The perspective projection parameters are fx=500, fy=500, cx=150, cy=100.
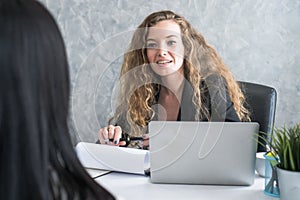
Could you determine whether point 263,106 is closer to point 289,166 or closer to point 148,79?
point 148,79

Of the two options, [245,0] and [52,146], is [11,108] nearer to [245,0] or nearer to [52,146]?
[52,146]

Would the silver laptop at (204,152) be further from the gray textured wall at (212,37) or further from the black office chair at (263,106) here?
the gray textured wall at (212,37)

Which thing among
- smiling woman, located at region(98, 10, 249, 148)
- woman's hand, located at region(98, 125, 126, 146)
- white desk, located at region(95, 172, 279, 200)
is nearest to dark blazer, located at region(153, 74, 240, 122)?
smiling woman, located at region(98, 10, 249, 148)

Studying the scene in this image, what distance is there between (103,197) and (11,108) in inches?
8.1

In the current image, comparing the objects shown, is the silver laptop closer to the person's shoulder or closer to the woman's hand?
the woman's hand

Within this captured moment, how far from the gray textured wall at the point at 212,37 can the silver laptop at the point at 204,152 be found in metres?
1.26

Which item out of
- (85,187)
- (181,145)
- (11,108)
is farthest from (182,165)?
(11,108)

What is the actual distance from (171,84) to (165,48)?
144 mm

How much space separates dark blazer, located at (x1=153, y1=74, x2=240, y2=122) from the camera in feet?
6.07

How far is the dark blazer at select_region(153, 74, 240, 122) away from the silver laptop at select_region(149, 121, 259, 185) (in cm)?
49

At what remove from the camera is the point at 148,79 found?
1.96m

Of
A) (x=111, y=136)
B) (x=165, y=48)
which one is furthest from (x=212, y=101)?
(x=111, y=136)

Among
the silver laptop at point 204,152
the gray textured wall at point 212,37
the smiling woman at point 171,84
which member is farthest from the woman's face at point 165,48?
the gray textured wall at point 212,37

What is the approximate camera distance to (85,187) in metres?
0.67
